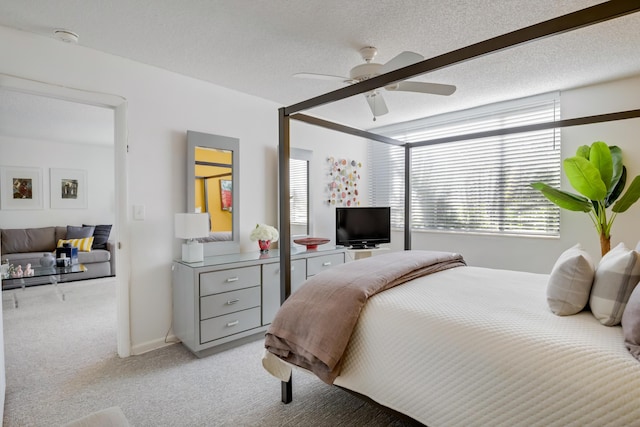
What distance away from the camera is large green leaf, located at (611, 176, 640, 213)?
2.58m

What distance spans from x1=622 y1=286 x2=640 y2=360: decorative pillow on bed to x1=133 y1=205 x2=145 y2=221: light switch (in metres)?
3.02

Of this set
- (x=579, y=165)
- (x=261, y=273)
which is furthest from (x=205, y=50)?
(x=579, y=165)

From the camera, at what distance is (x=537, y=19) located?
207 centimetres

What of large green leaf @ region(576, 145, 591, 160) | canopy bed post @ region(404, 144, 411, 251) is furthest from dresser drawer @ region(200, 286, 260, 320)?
large green leaf @ region(576, 145, 591, 160)

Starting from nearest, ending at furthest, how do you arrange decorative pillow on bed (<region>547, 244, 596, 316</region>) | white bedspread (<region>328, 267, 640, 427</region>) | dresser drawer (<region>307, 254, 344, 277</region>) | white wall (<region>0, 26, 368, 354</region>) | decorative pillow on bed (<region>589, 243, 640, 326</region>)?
white bedspread (<region>328, 267, 640, 427</region>) → decorative pillow on bed (<region>589, 243, 640, 326</region>) → decorative pillow on bed (<region>547, 244, 596, 316</region>) → white wall (<region>0, 26, 368, 354</region>) → dresser drawer (<region>307, 254, 344, 277</region>)

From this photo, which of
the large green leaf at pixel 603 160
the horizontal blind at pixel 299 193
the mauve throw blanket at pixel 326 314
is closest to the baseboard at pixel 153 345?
the mauve throw blanket at pixel 326 314

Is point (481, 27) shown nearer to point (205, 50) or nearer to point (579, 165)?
point (579, 165)

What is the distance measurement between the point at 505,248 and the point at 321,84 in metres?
2.62

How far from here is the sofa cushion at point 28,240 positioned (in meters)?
5.09

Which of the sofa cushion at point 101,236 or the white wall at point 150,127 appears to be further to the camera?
the sofa cushion at point 101,236

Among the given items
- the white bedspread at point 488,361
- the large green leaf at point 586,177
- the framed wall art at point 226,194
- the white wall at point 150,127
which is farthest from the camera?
the framed wall art at point 226,194

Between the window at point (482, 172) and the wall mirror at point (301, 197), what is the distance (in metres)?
1.28

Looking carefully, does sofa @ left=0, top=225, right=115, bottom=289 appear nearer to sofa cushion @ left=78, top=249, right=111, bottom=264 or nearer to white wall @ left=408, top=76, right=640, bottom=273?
sofa cushion @ left=78, top=249, right=111, bottom=264

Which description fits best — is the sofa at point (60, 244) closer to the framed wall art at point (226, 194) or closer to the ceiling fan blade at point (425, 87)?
the framed wall art at point (226, 194)
